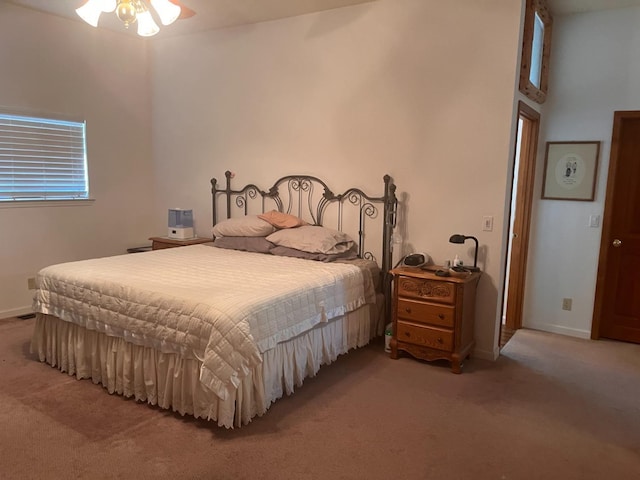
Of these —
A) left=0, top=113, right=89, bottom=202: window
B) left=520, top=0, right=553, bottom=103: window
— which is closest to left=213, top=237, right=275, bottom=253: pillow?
left=0, top=113, right=89, bottom=202: window

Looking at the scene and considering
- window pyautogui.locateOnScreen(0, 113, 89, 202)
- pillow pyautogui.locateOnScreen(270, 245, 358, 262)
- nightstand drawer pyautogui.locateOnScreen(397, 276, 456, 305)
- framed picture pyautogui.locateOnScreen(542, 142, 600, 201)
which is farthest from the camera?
window pyautogui.locateOnScreen(0, 113, 89, 202)

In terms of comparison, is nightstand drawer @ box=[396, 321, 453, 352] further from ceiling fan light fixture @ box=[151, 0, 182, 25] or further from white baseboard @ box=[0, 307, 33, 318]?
white baseboard @ box=[0, 307, 33, 318]

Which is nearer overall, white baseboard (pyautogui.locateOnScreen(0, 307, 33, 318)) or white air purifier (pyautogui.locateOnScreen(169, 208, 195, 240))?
white baseboard (pyautogui.locateOnScreen(0, 307, 33, 318))

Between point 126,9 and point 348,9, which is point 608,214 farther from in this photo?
point 126,9

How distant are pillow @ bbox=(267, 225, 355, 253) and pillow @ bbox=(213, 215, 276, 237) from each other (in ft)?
0.34

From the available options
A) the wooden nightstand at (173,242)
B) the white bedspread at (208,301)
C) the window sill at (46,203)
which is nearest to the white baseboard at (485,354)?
the white bedspread at (208,301)

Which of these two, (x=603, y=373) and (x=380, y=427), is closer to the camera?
(x=380, y=427)

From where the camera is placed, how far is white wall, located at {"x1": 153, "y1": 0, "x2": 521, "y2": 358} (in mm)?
3379

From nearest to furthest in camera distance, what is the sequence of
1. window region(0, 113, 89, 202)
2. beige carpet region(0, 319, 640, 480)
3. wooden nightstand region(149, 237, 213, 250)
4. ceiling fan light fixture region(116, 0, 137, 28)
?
beige carpet region(0, 319, 640, 480)
ceiling fan light fixture region(116, 0, 137, 28)
window region(0, 113, 89, 202)
wooden nightstand region(149, 237, 213, 250)

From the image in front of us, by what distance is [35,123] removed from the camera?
4367mm

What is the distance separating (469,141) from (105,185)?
3.70m

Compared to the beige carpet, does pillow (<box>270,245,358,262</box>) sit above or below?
above

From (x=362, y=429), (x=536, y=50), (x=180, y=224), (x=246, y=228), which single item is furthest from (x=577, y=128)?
(x=180, y=224)

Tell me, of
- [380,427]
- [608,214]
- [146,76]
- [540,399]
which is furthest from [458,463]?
[146,76]
